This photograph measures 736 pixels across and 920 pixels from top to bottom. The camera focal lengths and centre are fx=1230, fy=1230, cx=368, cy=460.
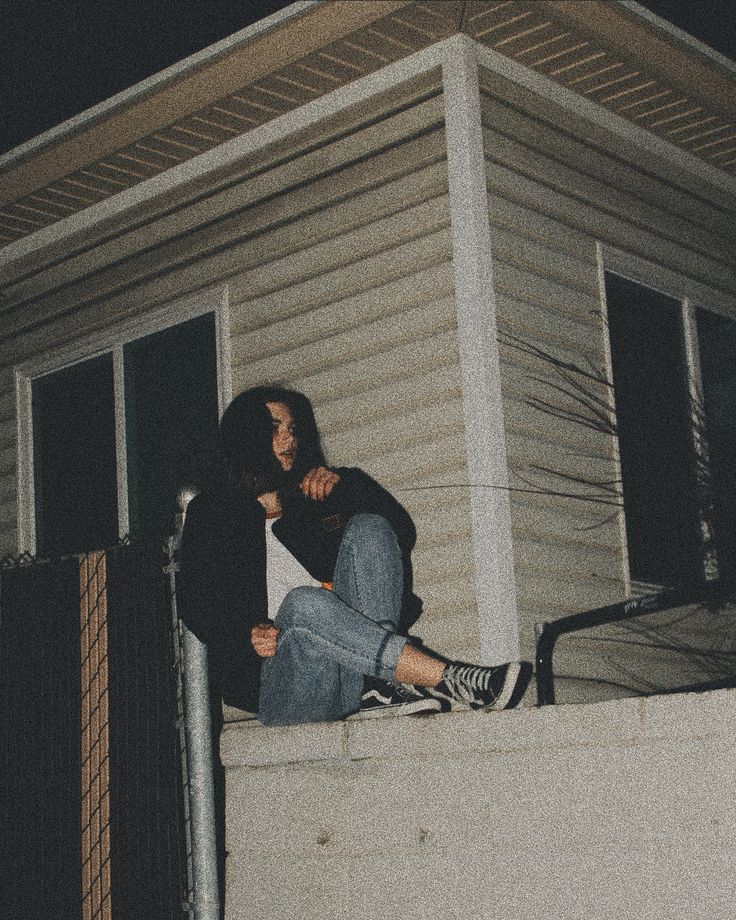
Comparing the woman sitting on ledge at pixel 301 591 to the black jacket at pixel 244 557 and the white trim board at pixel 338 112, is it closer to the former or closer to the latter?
the black jacket at pixel 244 557

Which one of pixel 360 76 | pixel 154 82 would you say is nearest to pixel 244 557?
pixel 154 82

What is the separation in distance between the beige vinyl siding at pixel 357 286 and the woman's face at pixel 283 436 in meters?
0.35

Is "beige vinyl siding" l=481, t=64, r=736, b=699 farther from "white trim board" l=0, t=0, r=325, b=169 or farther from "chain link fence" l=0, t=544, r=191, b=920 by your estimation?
"chain link fence" l=0, t=544, r=191, b=920

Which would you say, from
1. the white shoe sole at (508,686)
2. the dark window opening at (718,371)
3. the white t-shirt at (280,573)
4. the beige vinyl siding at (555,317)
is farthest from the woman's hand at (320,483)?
the dark window opening at (718,371)

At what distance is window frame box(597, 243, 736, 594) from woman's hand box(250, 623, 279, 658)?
1.88m

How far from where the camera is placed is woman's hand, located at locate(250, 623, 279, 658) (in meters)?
4.12

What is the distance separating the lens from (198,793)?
13.2 feet

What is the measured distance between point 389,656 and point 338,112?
2714 mm

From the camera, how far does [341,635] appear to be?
3941 millimetres

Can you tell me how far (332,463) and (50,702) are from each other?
156 centimetres

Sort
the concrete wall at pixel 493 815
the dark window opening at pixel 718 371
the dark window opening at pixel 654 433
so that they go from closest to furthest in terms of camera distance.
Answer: the concrete wall at pixel 493 815, the dark window opening at pixel 654 433, the dark window opening at pixel 718 371

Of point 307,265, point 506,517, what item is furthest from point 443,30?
point 506,517

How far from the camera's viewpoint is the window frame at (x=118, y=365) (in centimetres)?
591

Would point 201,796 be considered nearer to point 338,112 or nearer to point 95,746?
point 95,746
